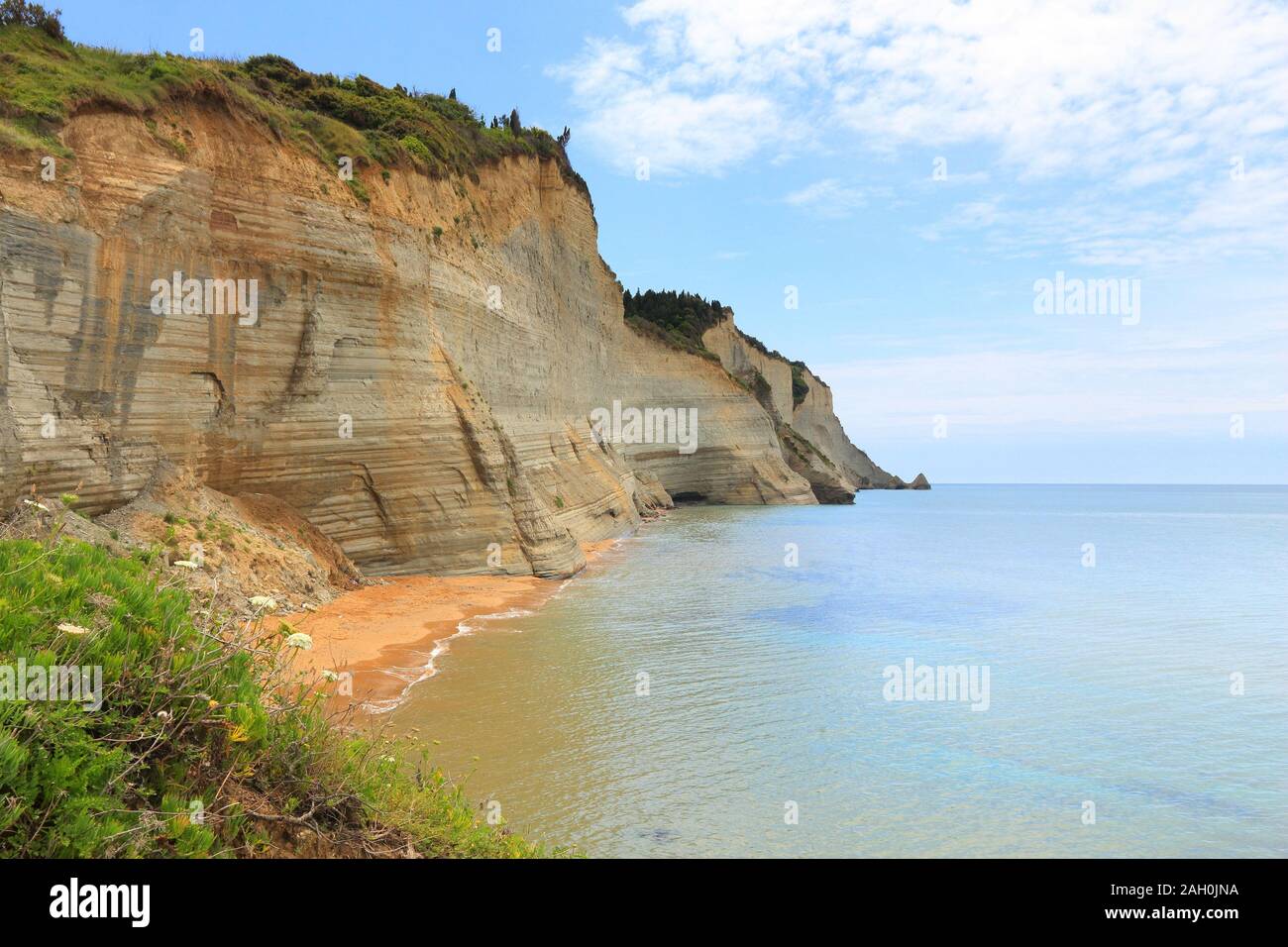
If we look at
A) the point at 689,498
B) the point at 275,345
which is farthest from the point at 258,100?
the point at 689,498

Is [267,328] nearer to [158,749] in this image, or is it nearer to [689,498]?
[158,749]

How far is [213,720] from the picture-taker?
387cm

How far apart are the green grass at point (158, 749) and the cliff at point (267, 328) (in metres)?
8.58

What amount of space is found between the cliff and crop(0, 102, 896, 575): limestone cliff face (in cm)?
4

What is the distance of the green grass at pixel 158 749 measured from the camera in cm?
312

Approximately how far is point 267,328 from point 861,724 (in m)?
12.2

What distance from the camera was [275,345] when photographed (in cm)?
1506

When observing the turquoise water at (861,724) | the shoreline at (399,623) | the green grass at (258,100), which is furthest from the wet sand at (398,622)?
the green grass at (258,100)

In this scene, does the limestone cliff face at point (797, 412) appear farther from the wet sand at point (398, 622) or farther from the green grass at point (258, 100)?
the wet sand at point (398, 622)

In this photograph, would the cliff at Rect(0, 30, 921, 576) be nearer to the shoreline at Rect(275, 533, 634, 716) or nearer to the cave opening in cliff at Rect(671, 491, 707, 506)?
the shoreline at Rect(275, 533, 634, 716)

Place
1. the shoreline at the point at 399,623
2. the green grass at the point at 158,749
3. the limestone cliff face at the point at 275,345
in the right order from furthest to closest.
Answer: the limestone cliff face at the point at 275,345 → the shoreline at the point at 399,623 → the green grass at the point at 158,749

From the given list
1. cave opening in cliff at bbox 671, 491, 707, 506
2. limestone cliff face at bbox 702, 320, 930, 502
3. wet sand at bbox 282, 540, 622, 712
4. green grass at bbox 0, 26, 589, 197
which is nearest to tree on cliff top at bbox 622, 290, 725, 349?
limestone cliff face at bbox 702, 320, 930, 502
